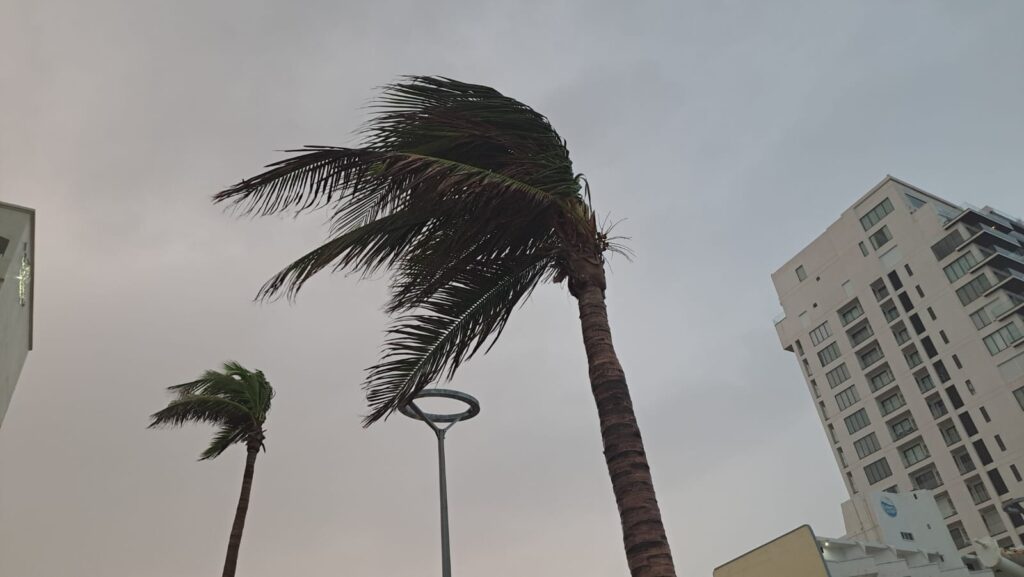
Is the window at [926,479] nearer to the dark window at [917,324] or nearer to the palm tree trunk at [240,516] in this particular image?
the dark window at [917,324]

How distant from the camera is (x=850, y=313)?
67812 mm

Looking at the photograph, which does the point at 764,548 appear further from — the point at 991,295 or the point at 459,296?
the point at 991,295

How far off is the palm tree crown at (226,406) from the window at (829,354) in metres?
62.0

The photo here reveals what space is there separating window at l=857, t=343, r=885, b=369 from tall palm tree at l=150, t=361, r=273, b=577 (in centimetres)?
6056

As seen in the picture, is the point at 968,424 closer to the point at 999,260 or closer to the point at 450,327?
the point at 999,260

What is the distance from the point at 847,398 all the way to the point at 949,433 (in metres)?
9.62

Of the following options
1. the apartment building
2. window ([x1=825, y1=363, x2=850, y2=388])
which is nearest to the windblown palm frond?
the apartment building

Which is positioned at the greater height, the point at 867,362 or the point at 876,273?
the point at 876,273

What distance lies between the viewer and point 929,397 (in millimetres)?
59219

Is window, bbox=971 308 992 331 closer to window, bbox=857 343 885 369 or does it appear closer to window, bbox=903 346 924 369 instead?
window, bbox=903 346 924 369

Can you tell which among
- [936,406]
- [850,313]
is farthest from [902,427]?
[850,313]

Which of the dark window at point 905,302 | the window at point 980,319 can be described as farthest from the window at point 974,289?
the dark window at point 905,302

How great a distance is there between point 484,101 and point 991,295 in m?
63.9

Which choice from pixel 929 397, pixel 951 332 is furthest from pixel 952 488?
pixel 951 332
